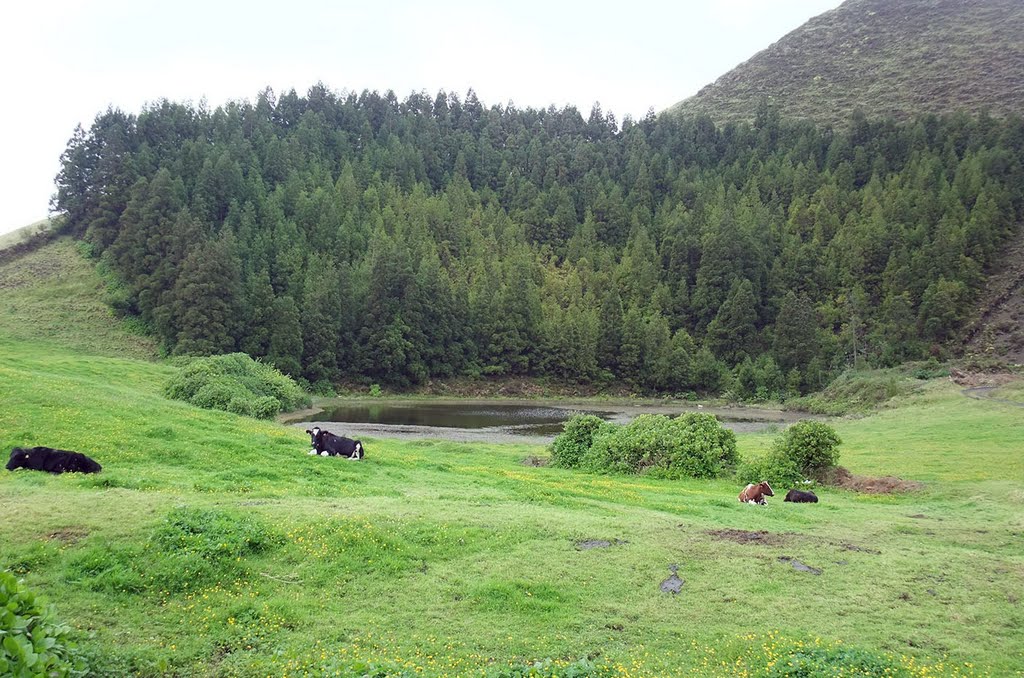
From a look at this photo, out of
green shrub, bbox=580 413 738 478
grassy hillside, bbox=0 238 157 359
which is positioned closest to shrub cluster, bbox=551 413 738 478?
green shrub, bbox=580 413 738 478

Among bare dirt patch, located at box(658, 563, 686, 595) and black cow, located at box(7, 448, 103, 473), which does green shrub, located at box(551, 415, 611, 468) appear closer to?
bare dirt patch, located at box(658, 563, 686, 595)

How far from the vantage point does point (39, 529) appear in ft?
38.8

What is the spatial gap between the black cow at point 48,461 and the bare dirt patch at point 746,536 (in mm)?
16424

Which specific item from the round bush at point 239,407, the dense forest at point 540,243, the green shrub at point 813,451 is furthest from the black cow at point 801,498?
the dense forest at point 540,243

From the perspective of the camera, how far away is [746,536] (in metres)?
16.3

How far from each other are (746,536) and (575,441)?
61.8 feet

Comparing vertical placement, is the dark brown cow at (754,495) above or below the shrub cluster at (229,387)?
below

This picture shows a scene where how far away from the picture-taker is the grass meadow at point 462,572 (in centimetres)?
957

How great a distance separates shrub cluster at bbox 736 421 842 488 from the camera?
28734mm

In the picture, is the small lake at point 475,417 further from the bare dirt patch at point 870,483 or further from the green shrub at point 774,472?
the bare dirt patch at point 870,483

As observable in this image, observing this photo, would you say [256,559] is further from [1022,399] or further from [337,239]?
[337,239]

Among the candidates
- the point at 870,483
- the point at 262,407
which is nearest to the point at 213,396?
the point at 262,407

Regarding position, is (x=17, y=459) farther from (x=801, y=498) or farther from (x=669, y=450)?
(x=669, y=450)

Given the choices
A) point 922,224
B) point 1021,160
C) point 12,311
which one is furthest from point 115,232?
point 1021,160
